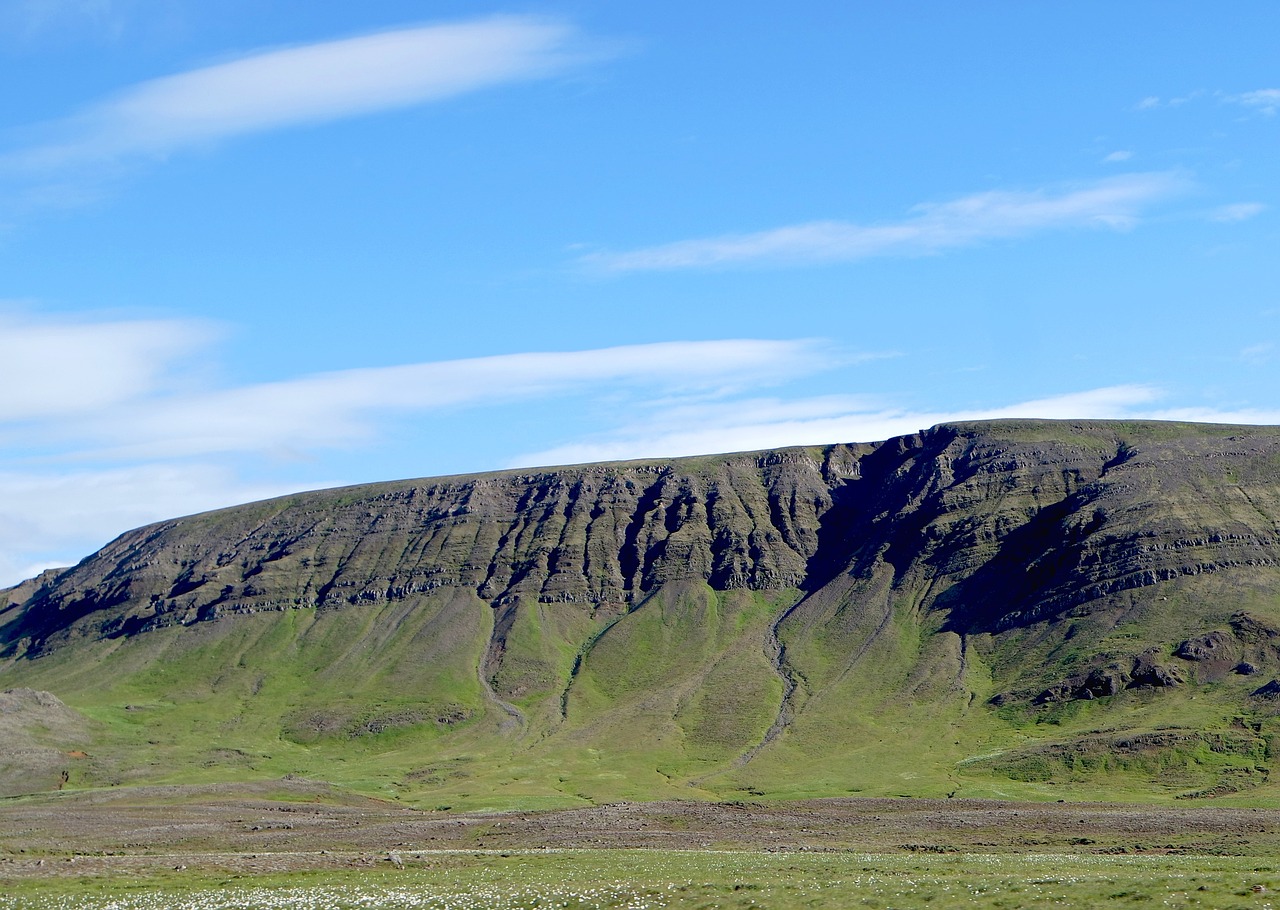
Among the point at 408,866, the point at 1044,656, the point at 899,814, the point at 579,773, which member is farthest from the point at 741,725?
the point at 408,866

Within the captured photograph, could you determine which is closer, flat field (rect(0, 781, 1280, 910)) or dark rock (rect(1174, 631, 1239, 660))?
flat field (rect(0, 781, 1280, 910))

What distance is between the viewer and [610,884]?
213 feet

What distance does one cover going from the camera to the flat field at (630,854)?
59.8m

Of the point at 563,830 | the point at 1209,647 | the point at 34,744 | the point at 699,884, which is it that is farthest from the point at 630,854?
the point at 34,744

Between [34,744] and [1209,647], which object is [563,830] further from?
[1209,647]

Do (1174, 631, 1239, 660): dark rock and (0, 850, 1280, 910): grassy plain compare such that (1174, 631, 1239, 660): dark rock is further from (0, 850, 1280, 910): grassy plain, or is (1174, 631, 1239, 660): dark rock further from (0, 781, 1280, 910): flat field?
(0, 850, 1280, 910): grassy plain

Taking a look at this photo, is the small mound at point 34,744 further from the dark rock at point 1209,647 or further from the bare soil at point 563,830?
the dark rock at point 1209,647

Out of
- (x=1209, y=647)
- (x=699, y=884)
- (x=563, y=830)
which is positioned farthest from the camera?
(x=1209, y=647)

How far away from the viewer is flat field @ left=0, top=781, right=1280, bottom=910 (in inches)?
2352

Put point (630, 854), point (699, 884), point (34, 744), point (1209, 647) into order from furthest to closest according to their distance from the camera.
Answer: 1. point (34, 744)
2. point (1209, 647)
3. point (630, 854)
4. point (699, 884)

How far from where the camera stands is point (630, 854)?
284 ft

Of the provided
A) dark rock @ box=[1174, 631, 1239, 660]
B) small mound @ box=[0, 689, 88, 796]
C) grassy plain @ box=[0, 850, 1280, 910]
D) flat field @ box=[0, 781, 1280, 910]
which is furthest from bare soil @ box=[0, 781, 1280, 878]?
dark rock @ box=[1174, 631, 1239, 660]

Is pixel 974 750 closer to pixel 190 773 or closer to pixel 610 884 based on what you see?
pixel 190 773

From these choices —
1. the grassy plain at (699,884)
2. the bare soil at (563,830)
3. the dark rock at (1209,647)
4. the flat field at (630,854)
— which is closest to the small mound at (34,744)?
the flat field at (630,854)
